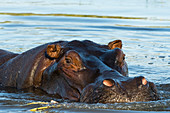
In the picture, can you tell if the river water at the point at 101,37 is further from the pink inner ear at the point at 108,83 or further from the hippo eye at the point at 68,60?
the hippo eye at the point at 68,60

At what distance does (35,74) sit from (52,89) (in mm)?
504

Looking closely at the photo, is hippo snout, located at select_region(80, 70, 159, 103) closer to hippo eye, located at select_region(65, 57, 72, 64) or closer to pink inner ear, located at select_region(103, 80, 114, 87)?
pink inner ear, located at select_region(103, 80, 114, 87)

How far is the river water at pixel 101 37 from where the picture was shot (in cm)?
526

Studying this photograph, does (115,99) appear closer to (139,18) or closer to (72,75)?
(72,75)

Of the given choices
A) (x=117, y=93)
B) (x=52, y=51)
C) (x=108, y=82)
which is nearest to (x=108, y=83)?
(x=108, y=82)

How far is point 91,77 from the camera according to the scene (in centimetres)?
547

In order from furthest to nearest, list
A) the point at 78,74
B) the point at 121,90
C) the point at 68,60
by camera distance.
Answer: the point at 68,60 < the point at 78,74 < the point at 121,90

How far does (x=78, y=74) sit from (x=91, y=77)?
10.0 inches

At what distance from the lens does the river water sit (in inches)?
207

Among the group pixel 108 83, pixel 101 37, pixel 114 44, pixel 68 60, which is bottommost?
pixel 101 37

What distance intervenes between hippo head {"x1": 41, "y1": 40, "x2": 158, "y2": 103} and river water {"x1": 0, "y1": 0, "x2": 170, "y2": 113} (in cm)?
13

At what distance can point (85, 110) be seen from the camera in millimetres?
5004

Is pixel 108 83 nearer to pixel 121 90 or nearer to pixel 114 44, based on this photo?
pixel 121 90

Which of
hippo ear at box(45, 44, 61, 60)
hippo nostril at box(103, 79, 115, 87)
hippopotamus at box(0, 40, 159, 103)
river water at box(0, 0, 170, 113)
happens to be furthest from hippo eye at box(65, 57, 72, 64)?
hippo nostril at box(103, 79, 115, 87)
